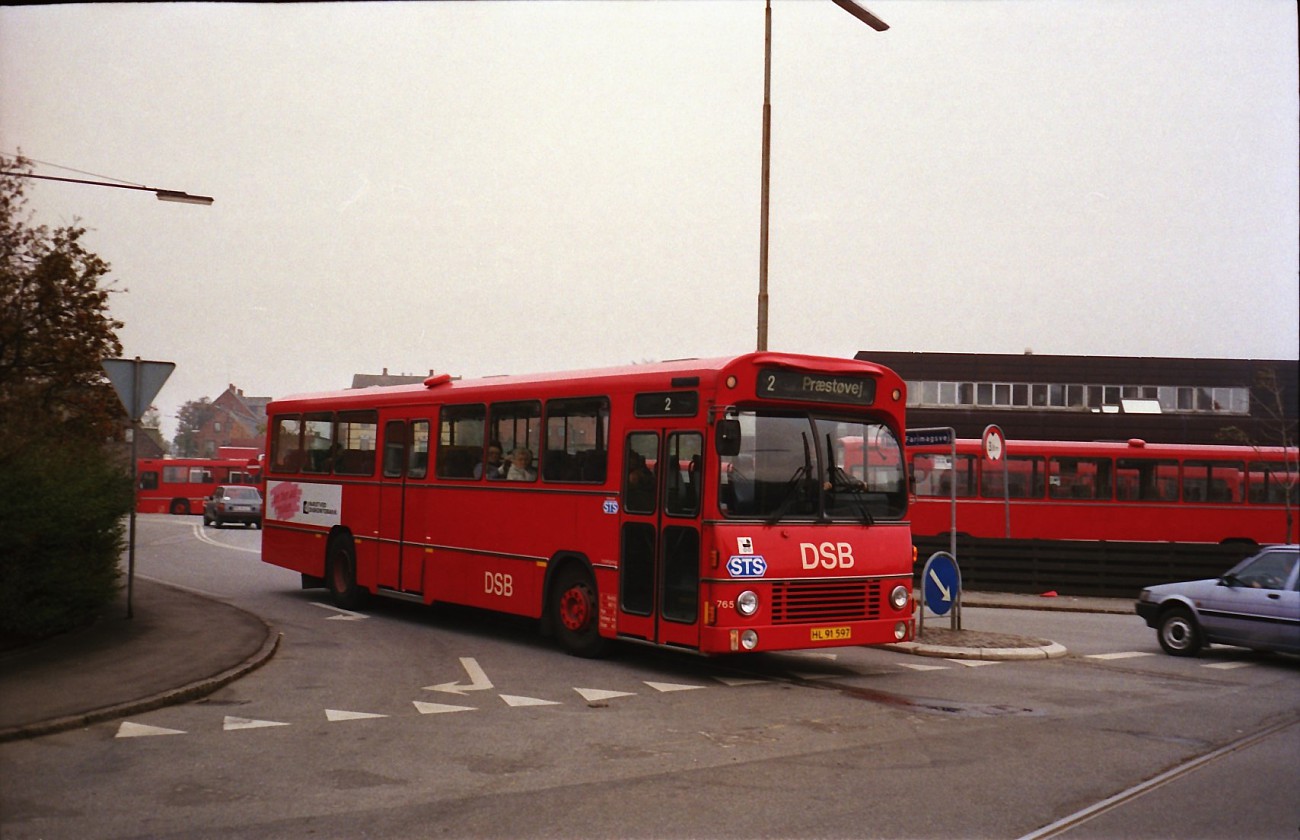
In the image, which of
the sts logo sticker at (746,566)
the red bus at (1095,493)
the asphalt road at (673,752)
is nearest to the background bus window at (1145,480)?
the red bus at (1095,493)

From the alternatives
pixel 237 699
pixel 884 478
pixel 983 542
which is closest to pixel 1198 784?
pixel 884 478

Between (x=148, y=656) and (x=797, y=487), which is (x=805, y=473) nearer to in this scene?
(x=797, y=487)

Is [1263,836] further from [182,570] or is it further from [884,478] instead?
[182,570]

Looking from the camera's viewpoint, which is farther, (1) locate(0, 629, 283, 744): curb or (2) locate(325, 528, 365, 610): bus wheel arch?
(2) locate(325, 528, 365, 610): bus wheel arch

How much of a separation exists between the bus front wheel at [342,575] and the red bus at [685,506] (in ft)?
7.59

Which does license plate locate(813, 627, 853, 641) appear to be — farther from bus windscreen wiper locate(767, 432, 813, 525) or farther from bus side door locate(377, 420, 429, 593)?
bus side door locate(377, 420, 429, 593)

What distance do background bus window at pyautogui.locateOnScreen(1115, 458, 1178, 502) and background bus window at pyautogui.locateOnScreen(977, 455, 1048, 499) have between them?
5.82 ft

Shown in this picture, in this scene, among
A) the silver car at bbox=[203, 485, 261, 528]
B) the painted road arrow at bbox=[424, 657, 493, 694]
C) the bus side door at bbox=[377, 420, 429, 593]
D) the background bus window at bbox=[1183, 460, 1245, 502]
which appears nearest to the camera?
the painted road arrow at bbox=[424, 657, 493, 694]

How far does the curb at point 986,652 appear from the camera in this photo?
14.1 metres

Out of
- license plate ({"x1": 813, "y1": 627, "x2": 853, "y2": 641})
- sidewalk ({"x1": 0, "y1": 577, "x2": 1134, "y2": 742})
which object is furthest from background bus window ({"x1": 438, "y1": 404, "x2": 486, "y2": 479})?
license plate ({"x1": 813, "y1": 627, "x2": 853, "y2": 641})

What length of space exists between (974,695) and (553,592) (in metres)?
4.59

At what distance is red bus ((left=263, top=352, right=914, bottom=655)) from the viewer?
37.6 feet

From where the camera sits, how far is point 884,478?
40.8 feet

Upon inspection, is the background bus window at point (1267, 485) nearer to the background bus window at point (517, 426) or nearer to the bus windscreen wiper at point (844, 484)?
the bus windscreen wiper at point (844, 484)
